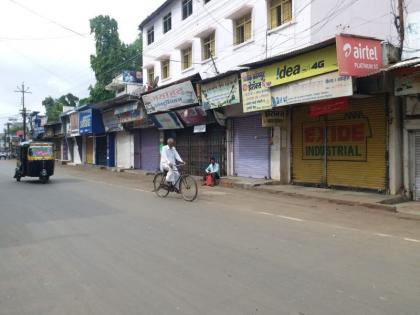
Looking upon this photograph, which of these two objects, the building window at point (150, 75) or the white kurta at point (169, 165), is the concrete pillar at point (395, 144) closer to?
the white kurta at point (169, 165)

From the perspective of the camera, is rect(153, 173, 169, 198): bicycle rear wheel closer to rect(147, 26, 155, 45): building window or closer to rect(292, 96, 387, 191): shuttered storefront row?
rect(292, 96, 387, 191): shuttered storefront row

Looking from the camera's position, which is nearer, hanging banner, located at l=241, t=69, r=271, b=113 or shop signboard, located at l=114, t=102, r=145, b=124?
hanging banner, located at l=241, t=69, r=271, b=113

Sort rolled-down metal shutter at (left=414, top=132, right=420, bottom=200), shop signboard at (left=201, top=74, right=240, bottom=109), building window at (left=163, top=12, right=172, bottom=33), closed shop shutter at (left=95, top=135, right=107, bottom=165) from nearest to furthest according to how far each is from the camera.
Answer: rolled-down metal shutter at (left=414, top=132, right=420, bottom=200), shop signboard at (left=201, top=74, right=240, bottom=109), building window at (left=163, top=12, right=172, bottom=33), closed shop shutter at (left=95, top=135, right=107, bottom=165)

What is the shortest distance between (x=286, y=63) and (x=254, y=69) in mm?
1941

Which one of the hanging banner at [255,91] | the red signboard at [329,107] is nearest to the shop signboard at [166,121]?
the hanging banner at [255,91]

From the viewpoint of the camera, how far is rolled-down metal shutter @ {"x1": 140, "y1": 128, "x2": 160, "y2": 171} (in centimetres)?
2880

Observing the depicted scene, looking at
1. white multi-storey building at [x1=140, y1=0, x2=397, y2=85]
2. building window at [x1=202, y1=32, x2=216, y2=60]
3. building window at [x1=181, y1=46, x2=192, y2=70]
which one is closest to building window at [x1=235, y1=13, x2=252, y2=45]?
white multi-storey building at [x1=140, y1=0, x2=397, y2=85]

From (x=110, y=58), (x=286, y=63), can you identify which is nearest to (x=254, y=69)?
(x=286, y=63)

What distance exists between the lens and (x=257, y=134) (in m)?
19.1

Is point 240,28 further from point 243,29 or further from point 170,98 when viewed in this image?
point 170,98

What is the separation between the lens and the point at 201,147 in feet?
77.0

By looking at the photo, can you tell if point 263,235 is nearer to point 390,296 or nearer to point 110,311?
point 390,296

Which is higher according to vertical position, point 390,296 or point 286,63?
point 286,63

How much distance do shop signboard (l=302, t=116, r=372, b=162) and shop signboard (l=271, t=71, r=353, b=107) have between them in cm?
165
